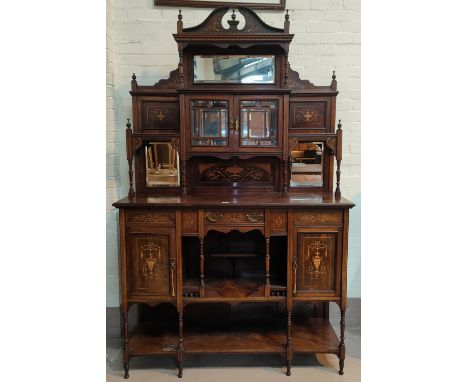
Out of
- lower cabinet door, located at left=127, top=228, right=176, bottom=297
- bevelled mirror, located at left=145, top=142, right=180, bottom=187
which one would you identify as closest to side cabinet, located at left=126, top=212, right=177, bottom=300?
→ lower cabinet door, located at left=127, top=228, right=176, bottom=297

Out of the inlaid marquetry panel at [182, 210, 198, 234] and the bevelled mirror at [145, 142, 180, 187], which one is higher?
the bevelled mirror at [145, 142, 180, 187]

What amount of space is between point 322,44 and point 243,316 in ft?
7.38

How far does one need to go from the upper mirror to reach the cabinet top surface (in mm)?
833

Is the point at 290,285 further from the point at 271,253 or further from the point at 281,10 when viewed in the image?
the point at 281,10

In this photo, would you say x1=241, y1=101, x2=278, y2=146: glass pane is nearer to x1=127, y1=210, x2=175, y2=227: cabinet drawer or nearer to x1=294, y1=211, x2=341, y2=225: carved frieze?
x1=294, y1=211, x2=341, y2=225: carved frieze

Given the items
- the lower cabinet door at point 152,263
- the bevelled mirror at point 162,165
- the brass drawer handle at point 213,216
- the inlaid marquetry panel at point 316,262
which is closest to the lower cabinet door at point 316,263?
the inlaid marquetry panel at point 316,262

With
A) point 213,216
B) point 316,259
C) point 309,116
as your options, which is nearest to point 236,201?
point 213,216

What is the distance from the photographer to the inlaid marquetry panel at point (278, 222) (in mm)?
2291

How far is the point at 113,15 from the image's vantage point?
2.72 metres

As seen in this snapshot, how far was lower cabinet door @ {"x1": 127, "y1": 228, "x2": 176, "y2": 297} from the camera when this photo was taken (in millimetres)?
2318

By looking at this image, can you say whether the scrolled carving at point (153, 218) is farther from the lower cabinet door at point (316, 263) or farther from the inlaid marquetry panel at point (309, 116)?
the inlaid marquetry panel at point (309, 116)

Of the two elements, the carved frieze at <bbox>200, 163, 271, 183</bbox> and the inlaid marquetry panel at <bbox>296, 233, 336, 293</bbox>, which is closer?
the inlaid marquetry panel at <bbox>296, 233, 336, 293</bbox>

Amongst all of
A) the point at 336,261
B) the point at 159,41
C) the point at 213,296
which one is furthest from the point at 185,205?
the point at 159,41

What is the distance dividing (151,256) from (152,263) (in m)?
0.05
